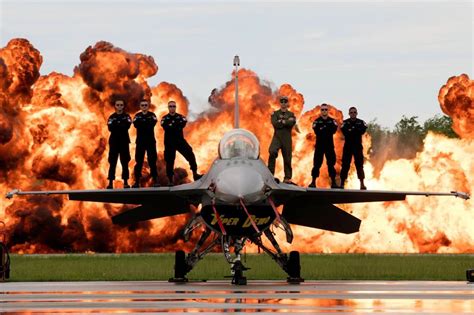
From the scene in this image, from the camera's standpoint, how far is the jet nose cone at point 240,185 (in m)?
30.0

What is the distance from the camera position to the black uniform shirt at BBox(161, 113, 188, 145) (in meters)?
36.1

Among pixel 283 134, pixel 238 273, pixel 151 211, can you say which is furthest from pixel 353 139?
pixel 238 273

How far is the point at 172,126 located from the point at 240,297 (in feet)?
36.5

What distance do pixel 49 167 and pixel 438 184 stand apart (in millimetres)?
20275

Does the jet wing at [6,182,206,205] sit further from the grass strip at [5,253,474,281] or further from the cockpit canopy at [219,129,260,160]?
the grass strip at [5,253,474,281]

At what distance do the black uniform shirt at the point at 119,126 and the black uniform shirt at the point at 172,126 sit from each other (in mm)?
1093

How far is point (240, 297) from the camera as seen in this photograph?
25859 mm

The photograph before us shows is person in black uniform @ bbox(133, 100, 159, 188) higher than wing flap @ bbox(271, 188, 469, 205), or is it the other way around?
person in black uniform @ bbox(133, 100, 159, 188)

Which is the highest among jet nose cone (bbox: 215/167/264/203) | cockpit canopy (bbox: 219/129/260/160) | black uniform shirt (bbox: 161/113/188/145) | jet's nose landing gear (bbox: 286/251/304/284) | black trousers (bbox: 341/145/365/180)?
black uniform shirt (bbox: 161/113/188/145)

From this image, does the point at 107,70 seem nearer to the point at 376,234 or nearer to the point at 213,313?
the point at 376,234

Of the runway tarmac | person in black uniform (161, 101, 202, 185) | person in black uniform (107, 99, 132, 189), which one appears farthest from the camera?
person in black uniform (107, 99, 132, 189)

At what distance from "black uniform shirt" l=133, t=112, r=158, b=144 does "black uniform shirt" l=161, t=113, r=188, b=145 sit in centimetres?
35

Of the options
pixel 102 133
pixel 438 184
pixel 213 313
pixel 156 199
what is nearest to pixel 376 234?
pixel 438 184

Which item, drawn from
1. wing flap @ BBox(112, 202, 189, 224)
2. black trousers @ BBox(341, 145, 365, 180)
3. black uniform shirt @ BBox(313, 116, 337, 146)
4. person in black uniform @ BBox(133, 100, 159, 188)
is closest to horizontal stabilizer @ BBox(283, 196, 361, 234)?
black trousers @ BBox(341, 145, 365, 180)
